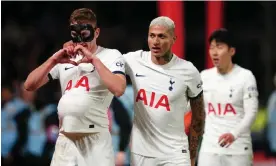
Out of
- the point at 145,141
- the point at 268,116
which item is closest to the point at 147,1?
the point at 268,116

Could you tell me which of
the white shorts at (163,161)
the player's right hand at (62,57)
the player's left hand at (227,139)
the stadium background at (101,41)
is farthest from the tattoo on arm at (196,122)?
the stadium background at (101,41)

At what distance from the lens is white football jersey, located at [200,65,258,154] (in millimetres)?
7453

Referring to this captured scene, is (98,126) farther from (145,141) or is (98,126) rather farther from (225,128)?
(225,128)

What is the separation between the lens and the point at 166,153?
574 centimetres

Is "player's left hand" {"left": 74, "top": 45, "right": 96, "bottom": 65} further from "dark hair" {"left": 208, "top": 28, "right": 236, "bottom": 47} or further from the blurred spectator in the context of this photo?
the blurred spectator

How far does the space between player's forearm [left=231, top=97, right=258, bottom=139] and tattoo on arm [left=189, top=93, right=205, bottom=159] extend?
1.15 metres

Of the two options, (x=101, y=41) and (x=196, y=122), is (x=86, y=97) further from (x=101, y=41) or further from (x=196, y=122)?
(x=101, y=41)

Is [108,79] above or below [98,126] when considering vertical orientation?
above

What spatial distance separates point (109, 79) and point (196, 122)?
1.12 metres

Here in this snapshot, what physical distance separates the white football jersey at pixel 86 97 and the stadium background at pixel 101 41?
13.7 feet

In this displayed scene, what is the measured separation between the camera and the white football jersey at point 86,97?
A: 5.38 m

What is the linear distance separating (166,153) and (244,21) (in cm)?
904

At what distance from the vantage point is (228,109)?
752 cm

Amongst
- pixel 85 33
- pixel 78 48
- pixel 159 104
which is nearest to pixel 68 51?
pixel 78 48
